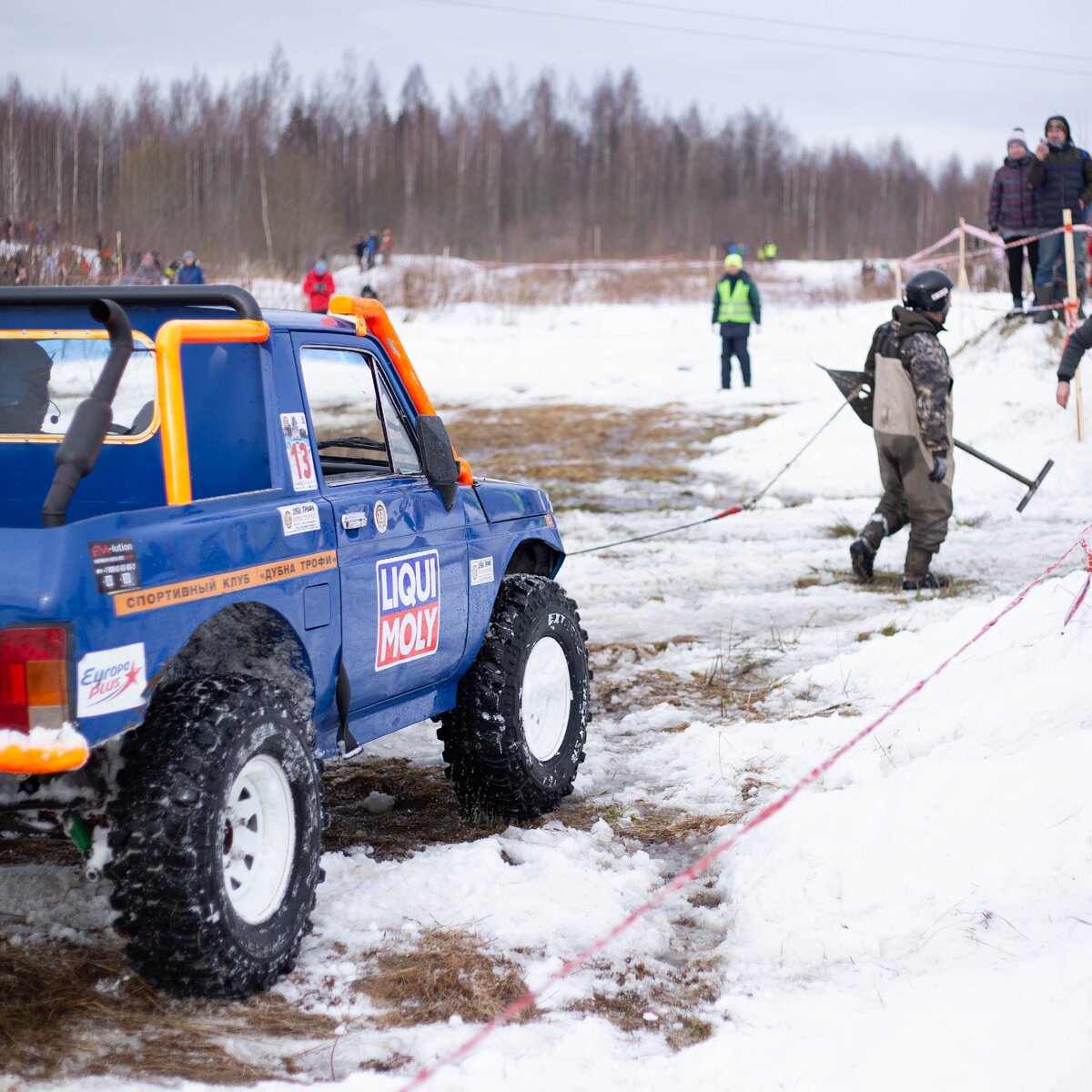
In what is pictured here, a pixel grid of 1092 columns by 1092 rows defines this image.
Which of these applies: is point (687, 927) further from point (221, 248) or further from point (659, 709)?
point (221, 248)

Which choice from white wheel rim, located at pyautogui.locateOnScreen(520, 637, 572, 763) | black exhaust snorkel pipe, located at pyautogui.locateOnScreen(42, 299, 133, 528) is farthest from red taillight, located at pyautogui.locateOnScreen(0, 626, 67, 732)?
white wheel rim, located at pyautogui.locateOnScreen(520, 637, 572, 763)

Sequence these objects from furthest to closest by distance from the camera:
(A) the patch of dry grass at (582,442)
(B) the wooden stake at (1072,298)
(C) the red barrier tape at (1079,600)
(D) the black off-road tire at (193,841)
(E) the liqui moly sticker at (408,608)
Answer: (A) the patch of dry grass at (582,442), (B) the wooden stake at (1072,298), (C) the red barrier tape at (1079,600), (E) the liqui moly sticker at (408,608), (D) the black off-road tire at (193,841)

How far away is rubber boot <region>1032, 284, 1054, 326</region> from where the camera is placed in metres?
13.8

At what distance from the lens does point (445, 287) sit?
109 ft

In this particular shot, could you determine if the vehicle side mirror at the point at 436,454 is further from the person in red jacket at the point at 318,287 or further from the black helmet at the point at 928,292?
the person in red jacket at the point at 318,287

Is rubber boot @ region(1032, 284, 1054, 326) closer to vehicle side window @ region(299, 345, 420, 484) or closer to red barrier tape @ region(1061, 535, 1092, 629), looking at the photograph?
red barrier tape @ region(1061, 535, 1092, 629)

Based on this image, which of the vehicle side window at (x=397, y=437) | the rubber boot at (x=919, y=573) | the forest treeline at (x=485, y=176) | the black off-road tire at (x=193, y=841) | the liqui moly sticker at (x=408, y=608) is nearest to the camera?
the black off-road tire at (x=193, y=841)

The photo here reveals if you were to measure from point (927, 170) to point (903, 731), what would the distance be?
275 ft

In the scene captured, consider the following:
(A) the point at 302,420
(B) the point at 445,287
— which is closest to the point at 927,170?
(B) the point at 445,287

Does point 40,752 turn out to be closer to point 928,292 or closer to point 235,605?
point 235,605

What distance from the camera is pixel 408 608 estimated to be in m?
4.28

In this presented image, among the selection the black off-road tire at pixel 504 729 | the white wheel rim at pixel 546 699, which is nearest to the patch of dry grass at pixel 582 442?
the white wheel rim at pixel 546 699

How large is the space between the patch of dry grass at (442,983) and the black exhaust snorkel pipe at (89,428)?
1451 mm

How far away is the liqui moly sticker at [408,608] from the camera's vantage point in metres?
4.16
